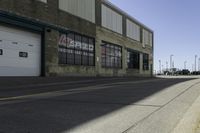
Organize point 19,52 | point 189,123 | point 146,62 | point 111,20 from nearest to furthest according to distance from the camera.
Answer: point 189,123
point 19,52
point 111,20
point 146,62

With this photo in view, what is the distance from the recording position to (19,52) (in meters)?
31.1

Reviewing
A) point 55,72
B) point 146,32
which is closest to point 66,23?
point 55,72

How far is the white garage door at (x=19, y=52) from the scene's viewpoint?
29.0 m

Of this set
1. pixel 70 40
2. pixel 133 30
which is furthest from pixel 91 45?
pixel 133 30

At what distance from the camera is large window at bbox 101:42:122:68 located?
1988 inches

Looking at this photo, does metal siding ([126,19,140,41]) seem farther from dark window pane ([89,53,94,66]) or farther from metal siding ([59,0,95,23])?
dark window pane ([89,53,94,66])

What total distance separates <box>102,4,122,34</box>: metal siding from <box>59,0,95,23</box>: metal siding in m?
4.79

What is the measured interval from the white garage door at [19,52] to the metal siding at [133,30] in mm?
31343

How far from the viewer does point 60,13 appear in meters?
37.4

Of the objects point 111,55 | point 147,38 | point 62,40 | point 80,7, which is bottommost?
point 111,55

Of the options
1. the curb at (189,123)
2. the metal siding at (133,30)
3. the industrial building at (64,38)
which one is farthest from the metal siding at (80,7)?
the curb at (189,123)

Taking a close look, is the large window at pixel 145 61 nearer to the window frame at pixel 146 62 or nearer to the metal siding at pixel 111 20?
the window frame at pixel 146 62

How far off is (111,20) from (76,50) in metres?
14.4

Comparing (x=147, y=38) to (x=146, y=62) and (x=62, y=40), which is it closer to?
(x=146, y=62)
